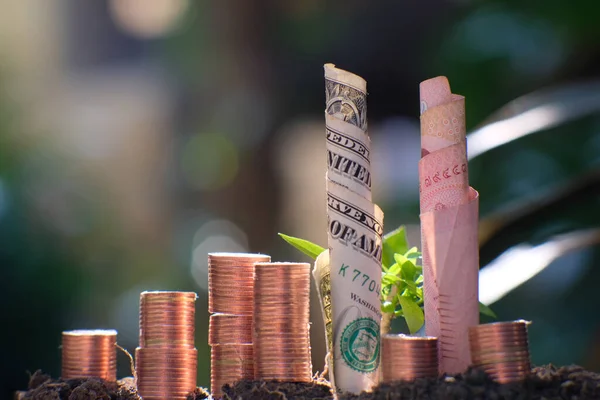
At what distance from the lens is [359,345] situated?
3.28 ft

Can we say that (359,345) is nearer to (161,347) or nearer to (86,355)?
(161,347)

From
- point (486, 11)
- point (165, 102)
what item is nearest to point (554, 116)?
point (486, 11)

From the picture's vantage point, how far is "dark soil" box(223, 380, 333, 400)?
3.08ft

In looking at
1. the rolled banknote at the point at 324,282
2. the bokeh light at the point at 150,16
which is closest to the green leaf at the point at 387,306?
Result: the rolled banknote at the point at 324,282

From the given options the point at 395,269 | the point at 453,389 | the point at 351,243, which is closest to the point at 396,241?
the point at 395,269

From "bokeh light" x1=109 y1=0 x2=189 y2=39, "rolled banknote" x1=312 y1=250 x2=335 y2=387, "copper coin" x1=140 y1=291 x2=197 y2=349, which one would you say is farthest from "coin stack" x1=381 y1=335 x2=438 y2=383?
"bokeh light" x1=109 y1=0 x2=189 y2=39

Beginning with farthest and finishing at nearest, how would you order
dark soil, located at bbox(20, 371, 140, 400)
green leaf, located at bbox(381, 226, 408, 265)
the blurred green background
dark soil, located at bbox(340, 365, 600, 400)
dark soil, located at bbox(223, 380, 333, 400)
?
the blurred green background, green leaf, located at bbox(381, 226, 408, 265), dark soil, located at bbox(20, 371, 140, 400), dark soil, located at bbox(223, 380, 333, 400), dark soil, located at bbox(340, 365, 600, 400)

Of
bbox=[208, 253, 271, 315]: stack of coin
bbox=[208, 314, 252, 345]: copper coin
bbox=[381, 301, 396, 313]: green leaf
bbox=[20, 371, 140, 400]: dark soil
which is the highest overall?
bbox=[208, 253, 271, 315]: stack of coin

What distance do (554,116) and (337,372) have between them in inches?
42.3

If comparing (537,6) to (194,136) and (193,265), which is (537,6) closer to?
(194,136)

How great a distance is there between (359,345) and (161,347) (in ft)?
0.97

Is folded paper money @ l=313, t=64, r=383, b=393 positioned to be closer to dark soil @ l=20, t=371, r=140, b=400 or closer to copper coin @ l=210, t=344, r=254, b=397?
copper coin @ l=210, t=344, r=254, b=397

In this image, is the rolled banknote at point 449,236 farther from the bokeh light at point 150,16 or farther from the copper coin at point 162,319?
the bokeh light at point 150,16

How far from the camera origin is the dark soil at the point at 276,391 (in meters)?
0.94
